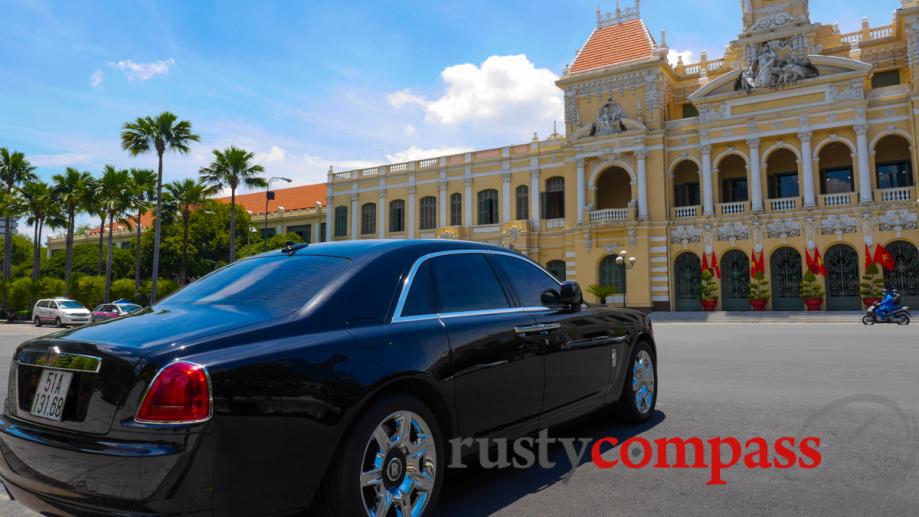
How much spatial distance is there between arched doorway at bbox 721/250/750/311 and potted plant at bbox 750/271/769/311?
903 mm

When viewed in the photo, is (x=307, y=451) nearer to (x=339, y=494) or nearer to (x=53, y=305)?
(x=339, y=494)

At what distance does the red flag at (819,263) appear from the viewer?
28970 mm

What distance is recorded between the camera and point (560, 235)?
37438 mm

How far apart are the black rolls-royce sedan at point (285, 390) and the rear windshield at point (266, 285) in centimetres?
1

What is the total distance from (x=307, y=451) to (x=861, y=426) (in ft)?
16.0

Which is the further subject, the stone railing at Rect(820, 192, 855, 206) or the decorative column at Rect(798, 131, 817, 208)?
the decorative column at Rect(798, 131, 817, 208)

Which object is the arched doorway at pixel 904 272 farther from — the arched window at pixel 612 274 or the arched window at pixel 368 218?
the arched window at pixel 368 218

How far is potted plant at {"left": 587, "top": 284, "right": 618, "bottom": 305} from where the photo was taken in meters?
31.2

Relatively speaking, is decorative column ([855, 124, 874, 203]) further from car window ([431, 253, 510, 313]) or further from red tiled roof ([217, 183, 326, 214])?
red tiled roof ([217, 183, 326, 214])

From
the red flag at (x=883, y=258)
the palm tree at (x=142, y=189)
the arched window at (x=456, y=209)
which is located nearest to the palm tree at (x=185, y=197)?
the palm tree at (x=142, y=189)

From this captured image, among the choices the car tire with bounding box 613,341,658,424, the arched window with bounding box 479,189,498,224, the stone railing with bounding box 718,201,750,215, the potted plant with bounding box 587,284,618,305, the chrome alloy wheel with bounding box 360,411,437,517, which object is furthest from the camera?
the arched window with bounding box 479,189,498,224

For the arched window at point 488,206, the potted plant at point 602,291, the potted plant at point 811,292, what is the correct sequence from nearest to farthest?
1. the potted plant at point 811,292
2. the potted plant at point 602,291
3. the arched window at point 488,206

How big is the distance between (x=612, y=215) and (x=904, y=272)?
13986mm

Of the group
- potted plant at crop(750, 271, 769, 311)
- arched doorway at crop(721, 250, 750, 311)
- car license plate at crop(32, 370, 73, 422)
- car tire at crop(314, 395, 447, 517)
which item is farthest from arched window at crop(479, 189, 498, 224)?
car license plate at crop(32, 370, 73, 422)
